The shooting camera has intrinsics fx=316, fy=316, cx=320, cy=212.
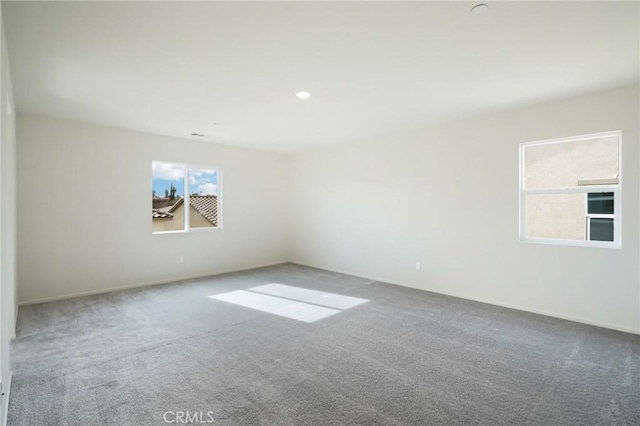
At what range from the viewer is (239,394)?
7.16 ft

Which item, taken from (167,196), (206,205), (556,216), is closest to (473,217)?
(556,216)

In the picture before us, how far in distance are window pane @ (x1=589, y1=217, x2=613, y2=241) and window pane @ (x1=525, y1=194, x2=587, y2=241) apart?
0.23 feet

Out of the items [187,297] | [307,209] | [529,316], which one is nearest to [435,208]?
[529,316]

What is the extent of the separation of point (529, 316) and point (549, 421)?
6.74ft

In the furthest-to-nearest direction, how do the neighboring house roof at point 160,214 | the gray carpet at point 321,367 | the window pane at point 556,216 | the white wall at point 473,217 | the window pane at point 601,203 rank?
1. the neighboring house roof at point 160,214
2. the window pane at point 556,216
3. the window pane at point 601,203
4. the white wall at point 473,217
5. the gray carpet at point 321,367

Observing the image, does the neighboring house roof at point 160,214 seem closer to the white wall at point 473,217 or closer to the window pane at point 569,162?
the white wall at point 473,217

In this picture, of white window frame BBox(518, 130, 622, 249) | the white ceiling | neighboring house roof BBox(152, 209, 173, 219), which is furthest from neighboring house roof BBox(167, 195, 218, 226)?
white window frame BBox(518, 130, 622, 249)

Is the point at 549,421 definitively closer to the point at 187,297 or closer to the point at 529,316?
the point at 529,316

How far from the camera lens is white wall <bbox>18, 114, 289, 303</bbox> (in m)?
4.15

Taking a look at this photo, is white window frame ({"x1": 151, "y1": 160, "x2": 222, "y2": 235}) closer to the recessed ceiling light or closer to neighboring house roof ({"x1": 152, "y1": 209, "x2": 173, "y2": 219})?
neighboring house roof ({"x1": 152, "y1": 209, "x2": 173, "y2": 219})

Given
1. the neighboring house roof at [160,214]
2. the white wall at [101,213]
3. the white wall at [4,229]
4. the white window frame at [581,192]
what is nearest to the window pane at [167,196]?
the neighboring house roof at [160,214]

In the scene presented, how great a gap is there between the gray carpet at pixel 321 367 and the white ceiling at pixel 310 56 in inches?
98.0

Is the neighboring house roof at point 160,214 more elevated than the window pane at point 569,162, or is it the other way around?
the window pane at point 569,162

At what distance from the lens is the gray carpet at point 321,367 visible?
6.57 ft
